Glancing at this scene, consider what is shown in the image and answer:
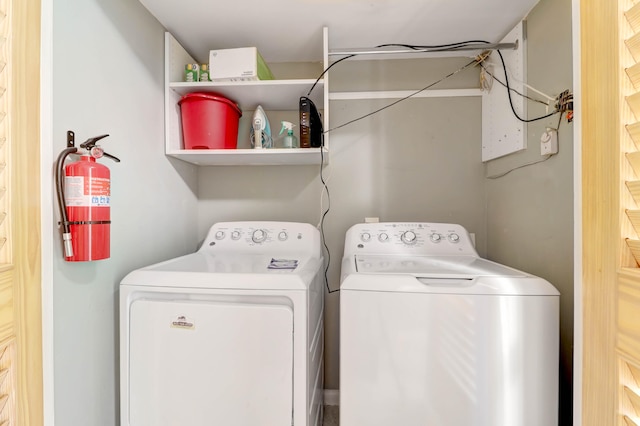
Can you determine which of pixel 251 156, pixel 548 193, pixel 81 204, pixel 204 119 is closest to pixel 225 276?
pixel 81 204

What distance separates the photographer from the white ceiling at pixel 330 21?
4.36ft

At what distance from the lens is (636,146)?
521mm

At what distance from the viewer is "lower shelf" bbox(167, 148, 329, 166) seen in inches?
59.4

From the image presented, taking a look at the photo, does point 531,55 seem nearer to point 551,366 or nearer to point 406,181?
point 406,181

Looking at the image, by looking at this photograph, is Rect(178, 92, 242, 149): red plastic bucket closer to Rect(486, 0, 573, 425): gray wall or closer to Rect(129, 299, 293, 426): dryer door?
Rect(129, 299, 293, 426): dryer door

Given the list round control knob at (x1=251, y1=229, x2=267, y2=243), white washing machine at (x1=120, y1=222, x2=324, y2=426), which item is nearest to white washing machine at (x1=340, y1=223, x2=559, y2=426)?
white washing machine at (x1=120, y1=222, x2=324, y2=426)

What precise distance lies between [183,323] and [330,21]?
4.99 ft

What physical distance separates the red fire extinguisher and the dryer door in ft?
0.90

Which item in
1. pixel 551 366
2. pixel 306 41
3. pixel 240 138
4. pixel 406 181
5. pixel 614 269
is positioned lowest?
pixel 551 366

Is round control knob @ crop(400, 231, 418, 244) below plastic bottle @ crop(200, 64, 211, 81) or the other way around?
below

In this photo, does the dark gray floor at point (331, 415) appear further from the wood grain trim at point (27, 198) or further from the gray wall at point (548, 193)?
the wood grain trim at point (27, 198)

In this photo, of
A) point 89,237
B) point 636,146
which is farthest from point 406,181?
point 89,237

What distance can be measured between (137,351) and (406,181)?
163 cm

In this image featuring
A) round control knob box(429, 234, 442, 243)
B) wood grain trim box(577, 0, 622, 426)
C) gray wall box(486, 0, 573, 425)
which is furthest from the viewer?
round control knob box(429, 234, 442, 243)
